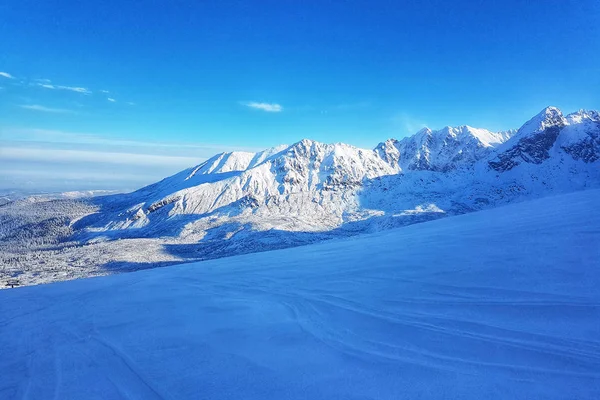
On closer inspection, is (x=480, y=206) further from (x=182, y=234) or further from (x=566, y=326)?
(x=566, y=326)

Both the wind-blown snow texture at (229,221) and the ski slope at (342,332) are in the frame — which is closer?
the ski slope at (342,332)

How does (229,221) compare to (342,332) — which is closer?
(342,332)

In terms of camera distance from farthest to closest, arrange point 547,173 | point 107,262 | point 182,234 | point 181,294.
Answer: point 547,173
point 182,234
point 107,262
point 181,294

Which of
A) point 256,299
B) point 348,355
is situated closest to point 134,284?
point 256,299

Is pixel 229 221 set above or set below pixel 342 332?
below

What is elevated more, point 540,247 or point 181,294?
point 540,247

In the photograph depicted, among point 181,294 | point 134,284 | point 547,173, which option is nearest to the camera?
point 181,294

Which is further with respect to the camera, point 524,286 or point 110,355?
point 524,286

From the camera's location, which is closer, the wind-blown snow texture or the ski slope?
the ski slope
